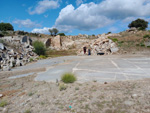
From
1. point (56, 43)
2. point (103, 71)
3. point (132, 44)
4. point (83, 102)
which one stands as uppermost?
point (56, 43)

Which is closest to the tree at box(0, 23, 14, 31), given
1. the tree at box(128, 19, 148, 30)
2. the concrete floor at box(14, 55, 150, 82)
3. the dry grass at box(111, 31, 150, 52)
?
the dry grass at box(111, 31, 150, 52)

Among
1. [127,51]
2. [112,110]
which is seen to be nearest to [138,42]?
[127,51]

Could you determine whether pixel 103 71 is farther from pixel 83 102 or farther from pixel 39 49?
pixel 39 49

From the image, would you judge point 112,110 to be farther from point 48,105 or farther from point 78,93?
point 48,105

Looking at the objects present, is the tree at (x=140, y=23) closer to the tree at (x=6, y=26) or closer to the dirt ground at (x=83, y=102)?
the dirt ground at (x=83, y=102)

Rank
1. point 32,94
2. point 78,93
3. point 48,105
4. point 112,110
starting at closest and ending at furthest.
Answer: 1. point 112,110
2. point 48,105
3. point 78,93
4. point 32,94

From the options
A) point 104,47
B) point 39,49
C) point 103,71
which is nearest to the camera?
point 103,71

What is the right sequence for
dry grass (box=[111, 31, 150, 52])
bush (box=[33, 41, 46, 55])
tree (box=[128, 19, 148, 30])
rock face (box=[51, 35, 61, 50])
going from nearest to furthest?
dry grass (box=[111, 31, 150, 52]) → bush (box=[33, 41, 46, 55]) → rock face (box=[51, 35, 61, 50]) → tree (box=[128, 19, 148, 30])

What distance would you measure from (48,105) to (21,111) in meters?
0.80

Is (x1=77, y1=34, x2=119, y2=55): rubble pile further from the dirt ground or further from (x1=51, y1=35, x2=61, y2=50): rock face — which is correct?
(x1=51, y1=35, x2=61, y2=50): rock face

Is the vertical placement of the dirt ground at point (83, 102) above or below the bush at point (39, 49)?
below

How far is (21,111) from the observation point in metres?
3.82

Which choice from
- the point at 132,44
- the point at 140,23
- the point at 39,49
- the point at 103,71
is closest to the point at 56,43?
the point at 39,49

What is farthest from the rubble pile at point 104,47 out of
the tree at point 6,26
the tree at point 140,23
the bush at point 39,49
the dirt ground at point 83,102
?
the tree at point 6,26
